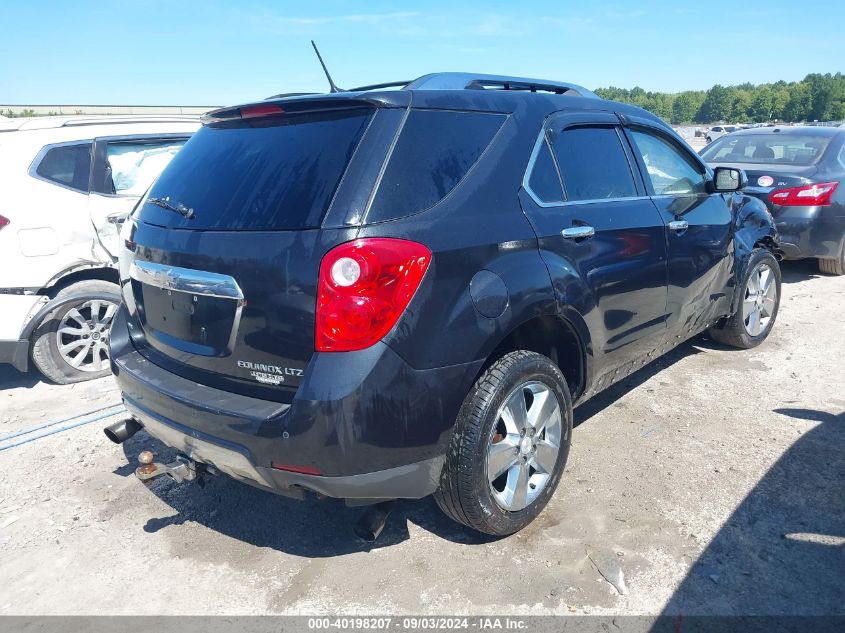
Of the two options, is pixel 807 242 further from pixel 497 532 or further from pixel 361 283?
pixel 361 283

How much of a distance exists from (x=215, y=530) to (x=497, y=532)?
1.33 meters

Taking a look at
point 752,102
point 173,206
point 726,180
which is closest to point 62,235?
point 173,206

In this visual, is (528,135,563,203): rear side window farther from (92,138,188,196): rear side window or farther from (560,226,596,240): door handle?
(92,138,188,196): rear side window

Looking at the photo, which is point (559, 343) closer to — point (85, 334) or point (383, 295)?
point (383, 295)

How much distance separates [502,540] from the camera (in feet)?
9.36

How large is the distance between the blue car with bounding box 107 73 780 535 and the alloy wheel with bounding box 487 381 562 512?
0.01 metres

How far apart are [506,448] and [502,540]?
1.58 ft

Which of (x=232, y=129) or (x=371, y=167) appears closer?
(x=371, y=167)

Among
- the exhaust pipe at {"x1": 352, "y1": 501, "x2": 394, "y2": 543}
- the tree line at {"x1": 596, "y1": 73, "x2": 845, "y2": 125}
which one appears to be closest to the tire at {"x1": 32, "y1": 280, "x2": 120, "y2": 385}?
the exhaust pipe at {"x1": 352, "y1": 501, "x2": 394, "y2": 543}

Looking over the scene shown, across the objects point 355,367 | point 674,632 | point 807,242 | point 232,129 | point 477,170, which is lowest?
point 674,632

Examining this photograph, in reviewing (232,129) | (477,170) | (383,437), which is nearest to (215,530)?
(383,437)

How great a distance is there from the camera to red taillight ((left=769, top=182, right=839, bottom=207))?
261 inches

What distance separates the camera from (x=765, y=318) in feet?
17.3

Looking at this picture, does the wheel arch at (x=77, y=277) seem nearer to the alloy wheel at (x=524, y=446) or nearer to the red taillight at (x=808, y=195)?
the alloy wheel at (x=524, y=446)
